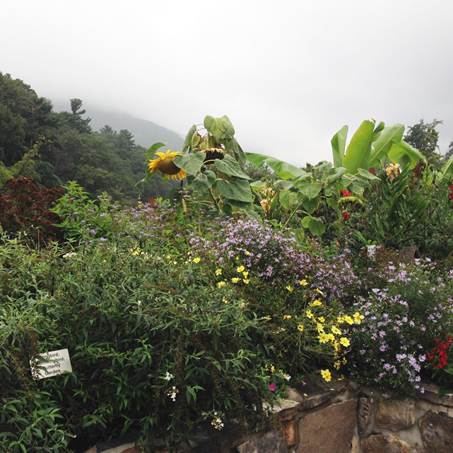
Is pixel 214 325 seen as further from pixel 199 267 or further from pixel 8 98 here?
pixel 8 98

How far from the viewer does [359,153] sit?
602 centimetres

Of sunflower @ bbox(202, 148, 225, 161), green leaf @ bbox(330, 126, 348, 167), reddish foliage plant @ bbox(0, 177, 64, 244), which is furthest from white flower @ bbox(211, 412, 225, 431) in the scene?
green leaf @ bbox(330, 126, 348, 167)

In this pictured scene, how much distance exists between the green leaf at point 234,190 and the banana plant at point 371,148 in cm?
210

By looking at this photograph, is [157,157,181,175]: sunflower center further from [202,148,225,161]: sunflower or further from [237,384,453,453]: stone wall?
[237,384,453,453]: stone wall

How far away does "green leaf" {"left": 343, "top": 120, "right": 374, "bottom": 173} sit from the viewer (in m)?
5.97

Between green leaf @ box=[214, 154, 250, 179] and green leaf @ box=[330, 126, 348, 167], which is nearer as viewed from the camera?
green leaf @ box=[214, 154, 250, 179]

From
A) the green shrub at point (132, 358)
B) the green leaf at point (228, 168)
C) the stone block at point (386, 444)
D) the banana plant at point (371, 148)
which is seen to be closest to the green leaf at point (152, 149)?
the green leaf at point (228, 168)

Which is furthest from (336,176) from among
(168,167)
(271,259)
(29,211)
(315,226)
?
(29,211)

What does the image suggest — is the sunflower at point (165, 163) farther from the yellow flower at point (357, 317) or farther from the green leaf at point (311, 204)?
the yellow flower at point (357, 317)

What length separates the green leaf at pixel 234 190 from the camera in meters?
4.14

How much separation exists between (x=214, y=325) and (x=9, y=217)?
2.17 meters

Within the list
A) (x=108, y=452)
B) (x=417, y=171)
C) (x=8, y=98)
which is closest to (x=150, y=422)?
(x=108, y=452)

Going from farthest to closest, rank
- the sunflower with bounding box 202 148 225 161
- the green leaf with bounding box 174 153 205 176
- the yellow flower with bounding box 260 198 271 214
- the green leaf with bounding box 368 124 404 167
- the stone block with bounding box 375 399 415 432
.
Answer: the green leaf with bounding box 368 124 404 167 < the yellow flower with bounding box 260 198 271 214 < the sunflower with bounding box 202 148 225 161 < the green leaf with bounding box 174 153 205 176 < the stone block with bounding box 375 399 415 432

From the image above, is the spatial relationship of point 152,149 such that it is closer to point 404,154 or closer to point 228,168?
point 228,168
